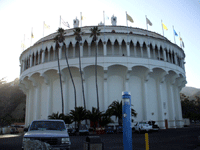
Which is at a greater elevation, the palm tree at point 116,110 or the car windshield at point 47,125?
the palm tree at point 116,110

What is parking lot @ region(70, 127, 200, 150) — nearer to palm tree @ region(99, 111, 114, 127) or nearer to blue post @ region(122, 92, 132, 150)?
blue post @ region(122, 92, 132, 150)

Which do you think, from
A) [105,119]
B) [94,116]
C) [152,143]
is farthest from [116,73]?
[152,143]

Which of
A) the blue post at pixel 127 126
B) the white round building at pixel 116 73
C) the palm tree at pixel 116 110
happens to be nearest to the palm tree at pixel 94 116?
the palm tree at pixel 116 110

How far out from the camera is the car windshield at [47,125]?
359 inches

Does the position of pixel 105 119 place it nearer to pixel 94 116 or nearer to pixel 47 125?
pixel 94 116

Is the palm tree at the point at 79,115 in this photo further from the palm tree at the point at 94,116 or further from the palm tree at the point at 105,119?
the palm tree at the point at 105,119

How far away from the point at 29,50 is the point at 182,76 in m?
32.7

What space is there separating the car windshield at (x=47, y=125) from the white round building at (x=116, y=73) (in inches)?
1001

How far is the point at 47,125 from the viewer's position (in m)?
9.29

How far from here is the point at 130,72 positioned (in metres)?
36.4

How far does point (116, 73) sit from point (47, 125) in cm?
2846

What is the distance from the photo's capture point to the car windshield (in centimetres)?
912

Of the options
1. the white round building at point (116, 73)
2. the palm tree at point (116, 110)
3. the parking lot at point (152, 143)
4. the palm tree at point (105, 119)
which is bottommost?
the parking lot at point (152, 143)

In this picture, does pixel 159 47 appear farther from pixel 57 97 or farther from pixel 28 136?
pixel 28 136
